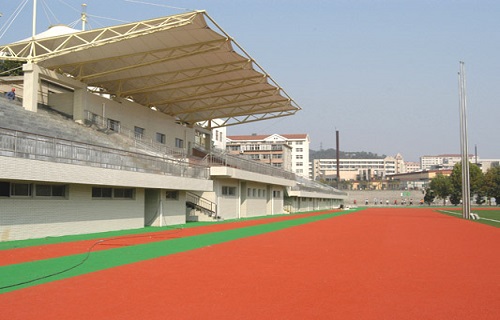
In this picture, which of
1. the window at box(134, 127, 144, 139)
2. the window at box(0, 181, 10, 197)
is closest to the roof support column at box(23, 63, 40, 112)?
the window at box(0, 181, 10, 197)

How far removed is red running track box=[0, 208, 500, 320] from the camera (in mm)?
6527

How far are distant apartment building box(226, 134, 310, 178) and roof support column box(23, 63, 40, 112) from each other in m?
65.6

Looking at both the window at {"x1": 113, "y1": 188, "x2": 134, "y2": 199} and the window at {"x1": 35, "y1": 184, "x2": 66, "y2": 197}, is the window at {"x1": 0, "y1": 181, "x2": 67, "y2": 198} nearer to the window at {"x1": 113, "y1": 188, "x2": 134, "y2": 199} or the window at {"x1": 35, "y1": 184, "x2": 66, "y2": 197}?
the window at {"x1": 35, "y1": 184, "x2": 66, "y2": 197}

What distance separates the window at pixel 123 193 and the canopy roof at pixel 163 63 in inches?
311

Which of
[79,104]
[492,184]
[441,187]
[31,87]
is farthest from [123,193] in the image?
[441,187]

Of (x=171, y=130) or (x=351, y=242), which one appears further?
(x=171, y=130)

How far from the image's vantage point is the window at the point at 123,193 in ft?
75.9

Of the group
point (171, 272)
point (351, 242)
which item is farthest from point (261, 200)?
point (171, 272)

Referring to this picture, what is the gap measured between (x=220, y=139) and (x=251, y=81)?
3694 cm

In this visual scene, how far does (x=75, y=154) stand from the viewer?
18984mm

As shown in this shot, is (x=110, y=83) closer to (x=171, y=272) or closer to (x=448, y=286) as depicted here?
(x=171, y=272)

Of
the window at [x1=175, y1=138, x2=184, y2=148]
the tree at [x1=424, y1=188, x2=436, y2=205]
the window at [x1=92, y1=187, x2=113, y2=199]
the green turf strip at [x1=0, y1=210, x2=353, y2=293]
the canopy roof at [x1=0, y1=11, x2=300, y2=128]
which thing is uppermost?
the canopy roof at [x1=0, y1=11, x2=300, y2=128]

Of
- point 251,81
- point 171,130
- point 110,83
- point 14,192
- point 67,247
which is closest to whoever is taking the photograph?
point 67,247

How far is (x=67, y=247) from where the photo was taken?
14844 mm
